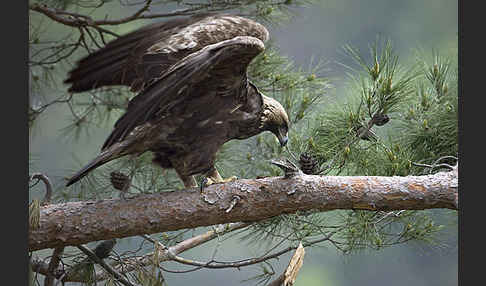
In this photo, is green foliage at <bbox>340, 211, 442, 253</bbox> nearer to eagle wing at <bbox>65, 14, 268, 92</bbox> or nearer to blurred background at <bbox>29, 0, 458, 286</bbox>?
blurred background at <bbox>29, 0, 458, 286</bbox>

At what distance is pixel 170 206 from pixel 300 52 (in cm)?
82

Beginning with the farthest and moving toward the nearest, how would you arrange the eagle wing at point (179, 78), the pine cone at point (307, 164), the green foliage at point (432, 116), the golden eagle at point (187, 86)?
1. the green foliage at point (432, 116)
2. the pine cone at point (307, 164)
3. the golden eagle at point (187, 86)
4. the eagle wing at point (179, 78)

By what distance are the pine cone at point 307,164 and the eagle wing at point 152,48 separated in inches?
12.4

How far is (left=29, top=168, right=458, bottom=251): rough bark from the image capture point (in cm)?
141

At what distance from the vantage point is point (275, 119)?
1.63m

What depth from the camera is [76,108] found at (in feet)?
6.74

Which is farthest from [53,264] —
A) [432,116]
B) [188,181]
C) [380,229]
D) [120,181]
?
[432,116]

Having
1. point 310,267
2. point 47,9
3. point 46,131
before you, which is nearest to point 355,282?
point 310,267

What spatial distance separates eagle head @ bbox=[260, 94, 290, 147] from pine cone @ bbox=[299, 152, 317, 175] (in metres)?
0.07

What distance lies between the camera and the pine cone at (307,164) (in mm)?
1594

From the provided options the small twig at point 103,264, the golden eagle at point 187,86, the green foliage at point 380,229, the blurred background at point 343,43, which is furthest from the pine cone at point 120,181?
the green foliage at point 380,229

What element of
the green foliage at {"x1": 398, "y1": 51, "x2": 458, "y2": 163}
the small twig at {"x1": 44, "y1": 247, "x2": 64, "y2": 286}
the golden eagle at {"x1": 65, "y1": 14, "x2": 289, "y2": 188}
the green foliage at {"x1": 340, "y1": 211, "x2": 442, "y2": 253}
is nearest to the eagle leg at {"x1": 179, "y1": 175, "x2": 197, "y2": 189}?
the golden eagle at {"x1": 65, "y1": 14, "x2": 289, "y2": 188}

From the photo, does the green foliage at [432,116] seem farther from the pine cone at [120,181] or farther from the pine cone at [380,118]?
the pine cone at [120,181]

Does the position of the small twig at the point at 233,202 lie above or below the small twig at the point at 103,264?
above
